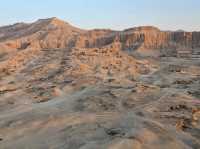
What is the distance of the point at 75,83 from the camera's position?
10828mm

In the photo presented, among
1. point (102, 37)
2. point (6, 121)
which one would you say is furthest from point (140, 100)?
point (102, 37)

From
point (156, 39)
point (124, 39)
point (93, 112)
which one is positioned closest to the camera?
point (93, 112)

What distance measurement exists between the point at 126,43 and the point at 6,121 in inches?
969

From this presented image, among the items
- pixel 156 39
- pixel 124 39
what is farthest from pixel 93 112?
pixel 156 39

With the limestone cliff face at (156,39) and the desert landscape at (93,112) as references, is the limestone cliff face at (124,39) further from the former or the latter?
the desert landscape at (93,112)

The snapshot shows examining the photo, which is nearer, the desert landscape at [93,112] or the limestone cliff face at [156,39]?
the desert landscape at [93,112]

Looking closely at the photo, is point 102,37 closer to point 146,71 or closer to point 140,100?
point 146,71

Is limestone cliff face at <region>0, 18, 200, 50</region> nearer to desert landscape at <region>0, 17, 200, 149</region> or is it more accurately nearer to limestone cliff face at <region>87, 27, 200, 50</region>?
limestone cliff face at <region>87, 27, 200, 50</region>

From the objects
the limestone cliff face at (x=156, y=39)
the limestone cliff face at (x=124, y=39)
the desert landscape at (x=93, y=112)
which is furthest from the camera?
the limestone cliff face at (x=156, y=39)

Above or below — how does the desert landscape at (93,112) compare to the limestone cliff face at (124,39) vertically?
below

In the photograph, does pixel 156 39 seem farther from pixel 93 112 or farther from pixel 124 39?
pixel 93 112

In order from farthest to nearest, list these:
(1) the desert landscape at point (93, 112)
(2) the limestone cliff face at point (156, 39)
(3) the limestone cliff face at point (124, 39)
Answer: (2) the limestone cliff face at point (156, 39) < (3) the limestone cliff face at point (124, 39) < (1) the desert landscape at point (93, 112)

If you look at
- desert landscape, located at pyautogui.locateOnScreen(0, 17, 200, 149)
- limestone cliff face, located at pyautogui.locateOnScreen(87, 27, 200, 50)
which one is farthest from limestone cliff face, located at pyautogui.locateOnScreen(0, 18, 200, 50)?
desert landscape, located at pyautogui.locateOnScreen(0, 17, 200, 149)

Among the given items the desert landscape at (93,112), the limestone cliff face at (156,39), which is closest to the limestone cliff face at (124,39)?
the limestone cliff face at (156,39)
